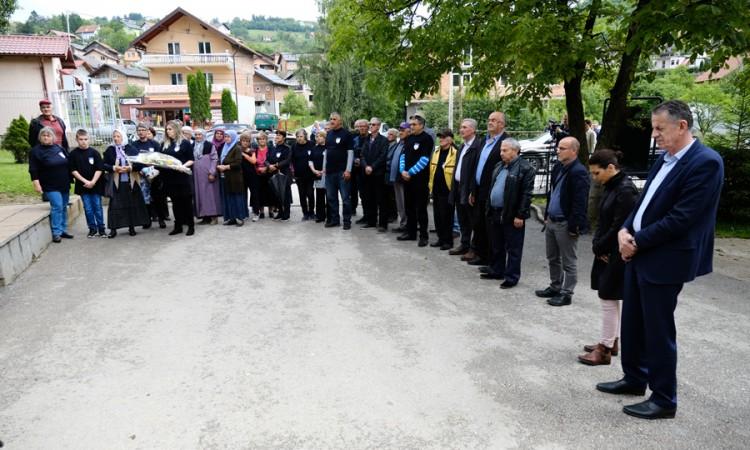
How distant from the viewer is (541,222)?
35.2 feet

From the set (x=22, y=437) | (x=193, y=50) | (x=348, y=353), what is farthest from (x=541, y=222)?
(x=193, y=50)

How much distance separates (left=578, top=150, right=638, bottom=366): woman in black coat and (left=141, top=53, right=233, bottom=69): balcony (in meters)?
50.4

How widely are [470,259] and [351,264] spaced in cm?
172

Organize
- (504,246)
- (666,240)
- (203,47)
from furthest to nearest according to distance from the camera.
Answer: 1. (203,47)
2. (504,246)
3. (666,240)

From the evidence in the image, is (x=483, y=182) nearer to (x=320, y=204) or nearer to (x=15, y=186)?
(x=320, y=204)

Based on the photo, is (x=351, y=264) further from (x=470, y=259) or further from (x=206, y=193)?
(x=206, y=193)

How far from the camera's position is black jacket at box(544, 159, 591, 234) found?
548 centimetres

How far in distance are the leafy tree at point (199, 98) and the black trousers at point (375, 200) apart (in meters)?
37.0

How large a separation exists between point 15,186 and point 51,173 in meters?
4.58

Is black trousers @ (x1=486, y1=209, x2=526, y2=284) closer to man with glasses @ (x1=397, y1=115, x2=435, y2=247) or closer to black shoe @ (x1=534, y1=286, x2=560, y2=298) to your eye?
black shoe @ (x1=534, y1=286, x2=560, y2=298)

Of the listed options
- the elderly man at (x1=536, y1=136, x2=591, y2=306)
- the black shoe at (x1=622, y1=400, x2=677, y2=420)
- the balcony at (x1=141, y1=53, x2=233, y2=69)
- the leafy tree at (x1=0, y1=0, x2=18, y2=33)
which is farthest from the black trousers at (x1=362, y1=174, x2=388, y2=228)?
the balcony at (x1=141, y1=53, x2=233, y2=69)

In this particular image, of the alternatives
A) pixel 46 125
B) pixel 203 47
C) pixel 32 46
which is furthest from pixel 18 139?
pixel 203 47

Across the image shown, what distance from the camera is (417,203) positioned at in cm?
876

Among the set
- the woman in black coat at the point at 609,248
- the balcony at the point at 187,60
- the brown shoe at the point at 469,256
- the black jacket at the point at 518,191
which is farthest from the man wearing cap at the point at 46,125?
the balcony at the point at 187,60
